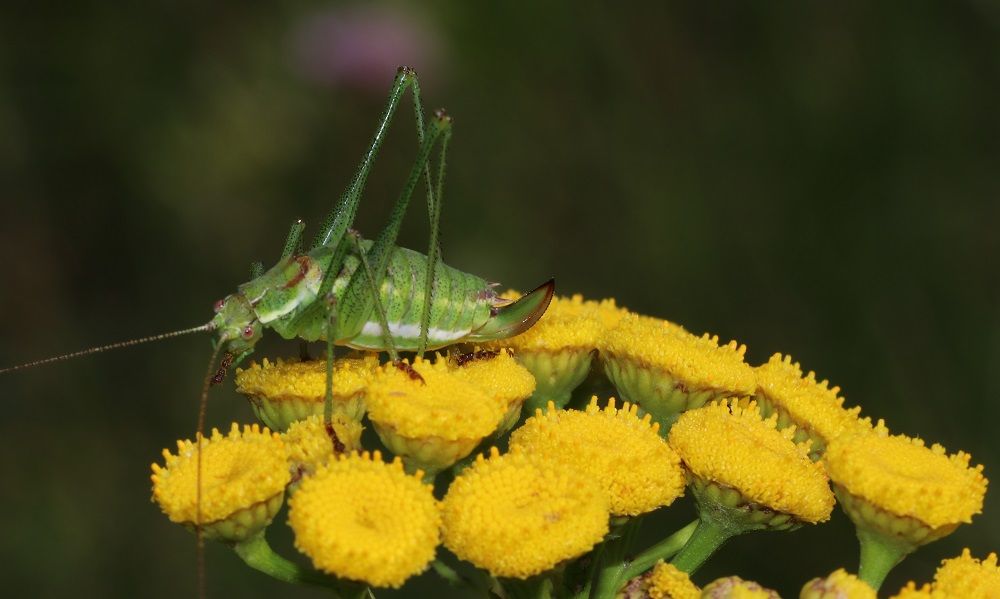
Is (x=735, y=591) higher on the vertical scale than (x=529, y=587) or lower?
higher

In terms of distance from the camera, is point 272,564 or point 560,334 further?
point 560,334

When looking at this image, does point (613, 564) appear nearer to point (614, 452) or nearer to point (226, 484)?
point (614, 452)

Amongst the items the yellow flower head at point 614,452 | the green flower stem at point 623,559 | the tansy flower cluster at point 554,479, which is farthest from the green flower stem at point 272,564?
the green flower stem at point 623,559

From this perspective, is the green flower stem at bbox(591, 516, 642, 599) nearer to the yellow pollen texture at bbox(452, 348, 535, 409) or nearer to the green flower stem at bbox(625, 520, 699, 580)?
the green flower stem at bbox(625, 520, 699, 580)

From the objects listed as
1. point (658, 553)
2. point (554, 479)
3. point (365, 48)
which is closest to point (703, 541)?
point (658, 553)

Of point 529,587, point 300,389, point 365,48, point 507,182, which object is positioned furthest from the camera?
point 507,182

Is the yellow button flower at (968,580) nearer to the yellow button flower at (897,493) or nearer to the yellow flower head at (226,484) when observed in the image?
the yellow button flower at (897,493)
